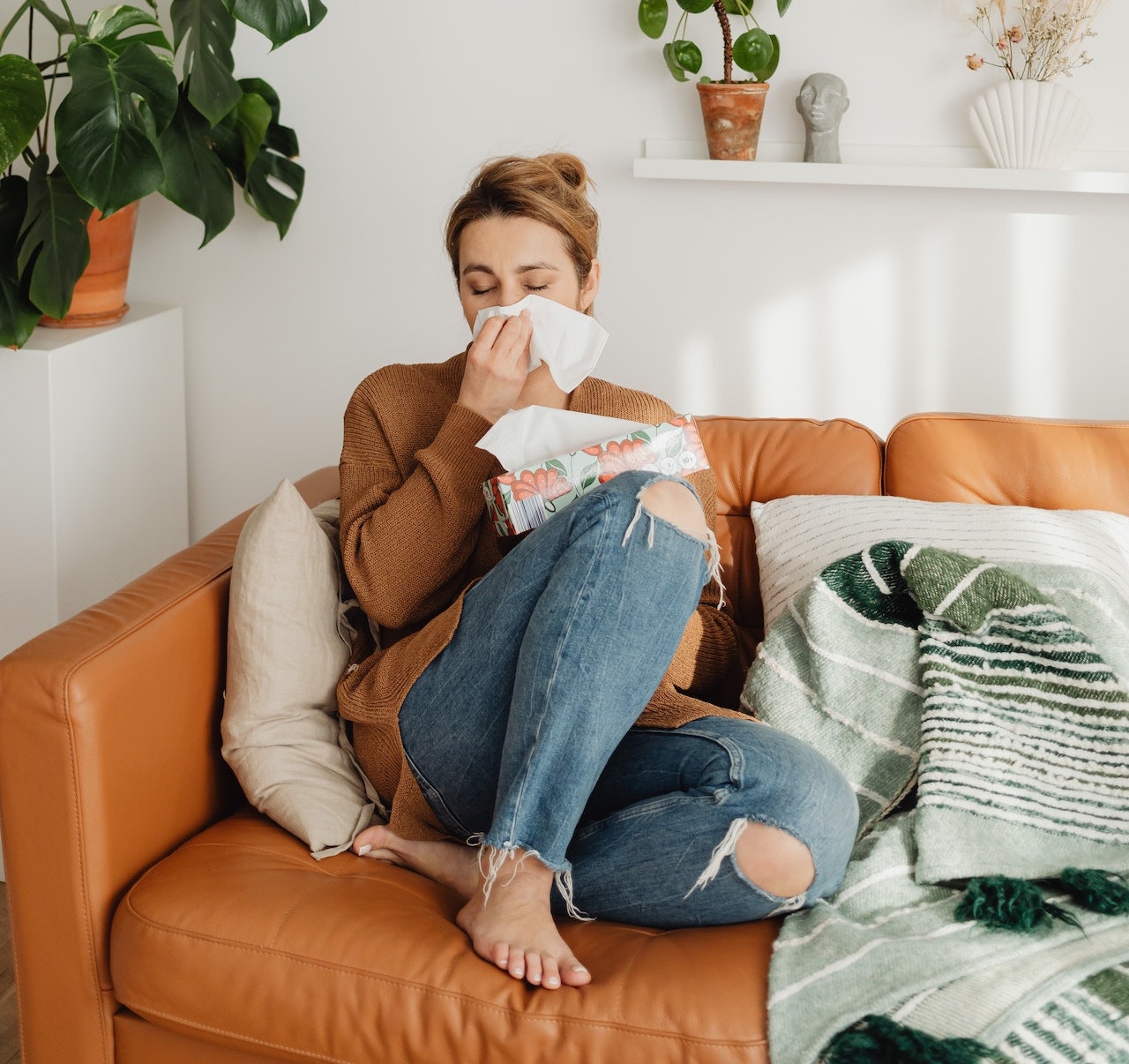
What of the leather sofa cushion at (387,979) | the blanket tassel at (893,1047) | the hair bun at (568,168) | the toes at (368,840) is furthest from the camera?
the hair bun at (568,168)

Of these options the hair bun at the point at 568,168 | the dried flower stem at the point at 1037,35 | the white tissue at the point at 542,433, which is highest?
the dried flower stem at the point at 1037,35

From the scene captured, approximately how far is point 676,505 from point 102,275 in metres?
1.44

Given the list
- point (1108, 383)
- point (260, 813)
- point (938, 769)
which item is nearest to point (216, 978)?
point (260, 813)

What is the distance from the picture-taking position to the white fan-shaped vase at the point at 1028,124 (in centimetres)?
211

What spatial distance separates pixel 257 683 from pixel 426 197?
1258 mm

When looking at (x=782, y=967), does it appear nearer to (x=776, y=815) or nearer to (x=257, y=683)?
(x=776, y=815)

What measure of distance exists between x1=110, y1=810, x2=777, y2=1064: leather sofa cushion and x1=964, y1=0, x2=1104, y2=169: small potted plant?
1.50 meters

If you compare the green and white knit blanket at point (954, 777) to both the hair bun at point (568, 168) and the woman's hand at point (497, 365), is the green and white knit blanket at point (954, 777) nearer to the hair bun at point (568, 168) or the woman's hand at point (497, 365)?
the woman's hand at point (497, 365)

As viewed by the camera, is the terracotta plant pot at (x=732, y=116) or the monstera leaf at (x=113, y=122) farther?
the terracotta plant pot at (x=732, y=116)

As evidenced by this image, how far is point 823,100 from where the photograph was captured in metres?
2.18

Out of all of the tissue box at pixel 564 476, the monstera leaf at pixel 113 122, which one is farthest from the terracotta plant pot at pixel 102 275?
the tissue box at pixel 564 476

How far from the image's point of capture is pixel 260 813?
1.58m

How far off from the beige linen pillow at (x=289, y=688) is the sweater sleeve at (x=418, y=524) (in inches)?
2.6

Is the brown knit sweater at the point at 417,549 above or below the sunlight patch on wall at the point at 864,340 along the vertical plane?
below
